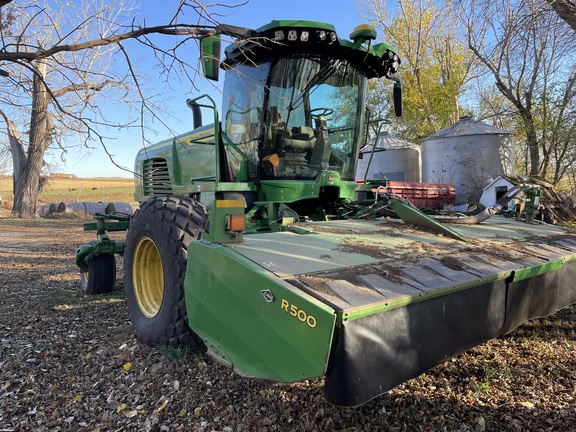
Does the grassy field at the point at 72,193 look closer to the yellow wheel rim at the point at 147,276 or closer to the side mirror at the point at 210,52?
the yellow wheel rim at the point at 147,276

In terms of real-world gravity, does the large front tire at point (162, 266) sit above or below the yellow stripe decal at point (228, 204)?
below

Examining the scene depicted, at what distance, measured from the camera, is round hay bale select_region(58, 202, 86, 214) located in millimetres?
20172

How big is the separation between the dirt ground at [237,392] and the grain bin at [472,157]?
10926 millimetres

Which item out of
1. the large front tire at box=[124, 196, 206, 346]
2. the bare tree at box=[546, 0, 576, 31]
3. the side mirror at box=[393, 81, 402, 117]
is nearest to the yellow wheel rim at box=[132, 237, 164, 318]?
the large front tire at box=[124, 196, 206, 346]

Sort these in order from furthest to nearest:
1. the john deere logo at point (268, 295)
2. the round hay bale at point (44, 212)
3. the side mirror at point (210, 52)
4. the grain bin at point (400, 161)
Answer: the round hay bale at point (44, 212), the grain bin at point (400, 161), the side mirror at point (210, 52), the john deere logo at point (268, 295)

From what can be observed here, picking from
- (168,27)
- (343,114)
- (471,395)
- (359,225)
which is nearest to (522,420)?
(471,395)

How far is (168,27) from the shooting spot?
3361 mm

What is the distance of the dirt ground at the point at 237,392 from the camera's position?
7.84ft

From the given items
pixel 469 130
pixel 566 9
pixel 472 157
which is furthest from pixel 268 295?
pixel 469 130

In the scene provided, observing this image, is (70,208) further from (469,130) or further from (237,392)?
(237,392)

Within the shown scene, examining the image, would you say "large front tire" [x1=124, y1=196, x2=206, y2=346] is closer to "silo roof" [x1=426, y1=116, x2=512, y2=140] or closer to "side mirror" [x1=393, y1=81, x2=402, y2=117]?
"side mirror" [x1=393, y1=81, x2=402, y2=117]

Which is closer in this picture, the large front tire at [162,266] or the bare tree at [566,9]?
the large front tire at [162,266]

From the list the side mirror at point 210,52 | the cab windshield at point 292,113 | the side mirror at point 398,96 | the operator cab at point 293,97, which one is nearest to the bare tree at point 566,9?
the side mirror at point 398,96

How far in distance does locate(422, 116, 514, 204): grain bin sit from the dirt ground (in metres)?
10.9
